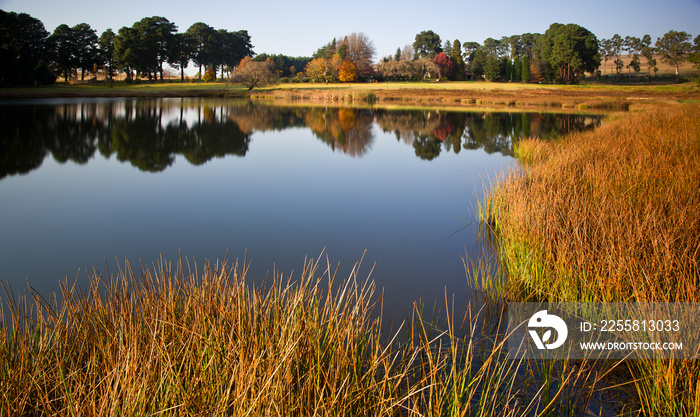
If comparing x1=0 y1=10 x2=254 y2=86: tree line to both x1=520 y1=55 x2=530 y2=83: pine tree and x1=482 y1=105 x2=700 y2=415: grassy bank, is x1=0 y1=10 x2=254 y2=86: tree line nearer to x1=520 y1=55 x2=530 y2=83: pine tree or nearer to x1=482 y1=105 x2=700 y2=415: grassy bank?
x1=520 y1=55 x2=530 y2=83: pine tree

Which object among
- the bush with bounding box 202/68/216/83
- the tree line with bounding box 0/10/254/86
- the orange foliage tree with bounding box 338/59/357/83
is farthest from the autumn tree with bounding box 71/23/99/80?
the orange foliage tree with bounding box 338/59/357/83

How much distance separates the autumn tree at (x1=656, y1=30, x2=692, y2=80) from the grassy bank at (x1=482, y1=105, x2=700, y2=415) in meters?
60.5

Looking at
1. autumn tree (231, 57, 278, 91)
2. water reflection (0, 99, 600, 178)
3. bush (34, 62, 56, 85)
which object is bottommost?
water reflection (0, 99, 600, 178)

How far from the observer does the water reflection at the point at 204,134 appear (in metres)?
12.0

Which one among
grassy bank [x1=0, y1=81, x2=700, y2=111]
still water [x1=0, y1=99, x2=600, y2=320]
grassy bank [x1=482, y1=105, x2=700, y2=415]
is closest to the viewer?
grassy bank [x1=482, y1=105, x2=700, y2=415]

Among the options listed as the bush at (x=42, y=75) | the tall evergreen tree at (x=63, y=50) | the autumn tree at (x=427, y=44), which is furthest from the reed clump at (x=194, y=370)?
the autumn tree at (x=427, y=44)

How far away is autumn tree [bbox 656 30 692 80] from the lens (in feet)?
177

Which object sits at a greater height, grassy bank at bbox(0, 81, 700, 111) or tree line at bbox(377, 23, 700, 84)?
tree line at bbox(377, 23, 700, 84)

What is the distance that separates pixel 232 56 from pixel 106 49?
54.1ft

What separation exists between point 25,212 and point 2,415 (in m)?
5.85

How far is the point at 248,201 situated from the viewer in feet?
24.4

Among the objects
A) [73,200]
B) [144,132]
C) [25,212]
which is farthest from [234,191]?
[144,132]

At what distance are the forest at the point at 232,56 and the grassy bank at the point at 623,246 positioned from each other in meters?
34.9

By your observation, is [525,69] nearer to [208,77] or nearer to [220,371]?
[208,77]
